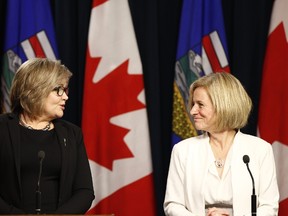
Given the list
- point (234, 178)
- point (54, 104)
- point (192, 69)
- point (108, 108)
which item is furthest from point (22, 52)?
point (234, 178)

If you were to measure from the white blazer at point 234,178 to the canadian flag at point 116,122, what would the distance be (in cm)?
128

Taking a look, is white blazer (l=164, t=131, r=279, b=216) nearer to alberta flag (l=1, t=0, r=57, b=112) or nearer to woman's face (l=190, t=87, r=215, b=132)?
woman's face (l=190, t=87, r=215, b=132)

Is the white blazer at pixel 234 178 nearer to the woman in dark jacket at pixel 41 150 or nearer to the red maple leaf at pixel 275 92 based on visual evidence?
the woman in dark jacket at pixel 41 150

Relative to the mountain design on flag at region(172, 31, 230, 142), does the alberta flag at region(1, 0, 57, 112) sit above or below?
above

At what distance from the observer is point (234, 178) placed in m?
3.71

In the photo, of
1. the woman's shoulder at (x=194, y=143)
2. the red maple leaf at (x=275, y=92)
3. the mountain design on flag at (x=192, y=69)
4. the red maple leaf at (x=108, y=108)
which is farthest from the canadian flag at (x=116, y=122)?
the woman's shoulder at (x=194, y=143)

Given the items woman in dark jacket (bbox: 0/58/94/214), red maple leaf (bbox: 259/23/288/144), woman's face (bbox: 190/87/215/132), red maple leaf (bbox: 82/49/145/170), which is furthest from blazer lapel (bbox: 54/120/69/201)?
red maple leaf (bbox: 259/23/288/144)

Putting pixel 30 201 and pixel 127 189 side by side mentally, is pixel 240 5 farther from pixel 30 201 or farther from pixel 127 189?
pixel 30 201

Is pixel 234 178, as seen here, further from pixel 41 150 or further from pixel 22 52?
pixel 22 52

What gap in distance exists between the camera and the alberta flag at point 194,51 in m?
5.12

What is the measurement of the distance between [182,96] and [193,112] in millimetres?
1366

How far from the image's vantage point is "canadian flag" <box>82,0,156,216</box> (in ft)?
16.8

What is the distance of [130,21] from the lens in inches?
205

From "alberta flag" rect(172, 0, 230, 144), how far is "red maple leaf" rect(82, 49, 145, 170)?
298mm
